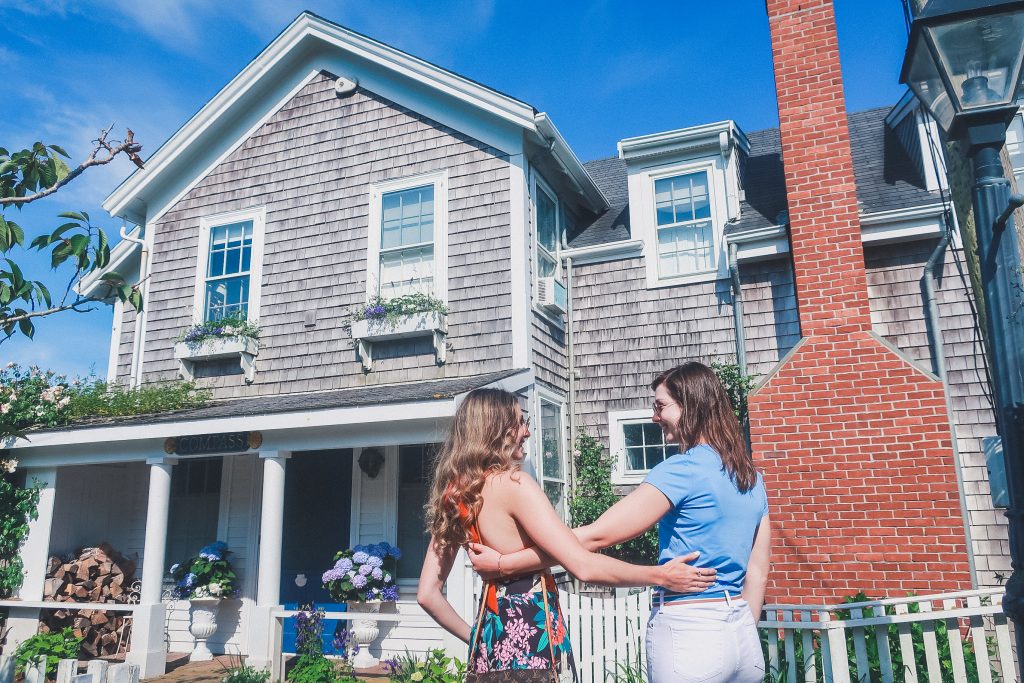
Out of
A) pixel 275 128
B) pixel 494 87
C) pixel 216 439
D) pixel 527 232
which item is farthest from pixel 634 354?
pixel 275 128

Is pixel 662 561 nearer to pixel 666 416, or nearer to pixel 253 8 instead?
pixel 666 416

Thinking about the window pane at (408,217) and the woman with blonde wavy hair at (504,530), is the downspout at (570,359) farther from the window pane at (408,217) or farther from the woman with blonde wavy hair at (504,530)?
the woman with blonde wavy hair at (504,530)

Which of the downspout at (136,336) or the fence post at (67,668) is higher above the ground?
the downspout at (136,336)

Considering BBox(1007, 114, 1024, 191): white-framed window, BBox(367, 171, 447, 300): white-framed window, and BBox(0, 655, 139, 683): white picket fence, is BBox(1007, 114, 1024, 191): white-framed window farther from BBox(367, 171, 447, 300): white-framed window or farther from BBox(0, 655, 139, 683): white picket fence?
BBox(0, 655, 139, 683): white picket fence

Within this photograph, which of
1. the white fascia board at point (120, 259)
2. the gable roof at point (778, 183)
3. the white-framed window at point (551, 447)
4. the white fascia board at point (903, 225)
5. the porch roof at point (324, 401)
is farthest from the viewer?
the white fascia board at point (120, 259)

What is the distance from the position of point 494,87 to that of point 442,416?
399 cm

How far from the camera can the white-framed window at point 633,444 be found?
895 cm

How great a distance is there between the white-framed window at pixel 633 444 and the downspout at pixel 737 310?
123 centimetres

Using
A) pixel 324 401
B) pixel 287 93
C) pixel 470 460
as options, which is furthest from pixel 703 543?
pixel 287 93

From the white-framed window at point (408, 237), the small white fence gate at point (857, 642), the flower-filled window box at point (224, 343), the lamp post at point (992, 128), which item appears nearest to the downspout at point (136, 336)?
the flower-filled window box at point (224, 343)

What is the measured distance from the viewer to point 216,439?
26.8ft

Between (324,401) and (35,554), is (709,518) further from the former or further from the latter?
(35,554)

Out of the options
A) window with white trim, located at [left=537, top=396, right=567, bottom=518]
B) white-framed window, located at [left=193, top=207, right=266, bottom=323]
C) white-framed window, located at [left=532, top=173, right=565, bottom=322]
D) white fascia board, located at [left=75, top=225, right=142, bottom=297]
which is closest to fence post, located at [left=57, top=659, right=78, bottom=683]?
window with white trim, located at [left=537, top=396, right=567, bottom=518]

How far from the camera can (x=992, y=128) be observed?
2.76 meters
